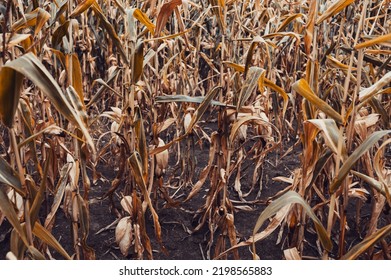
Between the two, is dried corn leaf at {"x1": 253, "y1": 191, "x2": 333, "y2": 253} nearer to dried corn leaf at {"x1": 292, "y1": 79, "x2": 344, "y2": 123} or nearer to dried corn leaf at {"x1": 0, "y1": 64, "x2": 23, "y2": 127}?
dried corn leaf at {"x1": 292, "y1": 79, "x2": 344, "y2": 123}

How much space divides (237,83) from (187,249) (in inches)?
29.3

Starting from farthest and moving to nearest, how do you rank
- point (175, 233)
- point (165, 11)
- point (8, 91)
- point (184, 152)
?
point (184, 152) < point (175, 233) < point (165, 11) < point (8, 91)

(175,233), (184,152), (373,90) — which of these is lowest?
(175,233)

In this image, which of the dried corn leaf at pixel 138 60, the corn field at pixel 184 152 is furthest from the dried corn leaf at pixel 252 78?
the dried corn leaf at pixel 138 60

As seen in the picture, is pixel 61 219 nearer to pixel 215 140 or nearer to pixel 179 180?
pixel 179 180

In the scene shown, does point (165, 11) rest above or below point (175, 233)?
above

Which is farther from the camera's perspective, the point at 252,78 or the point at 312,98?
the point at 252,78

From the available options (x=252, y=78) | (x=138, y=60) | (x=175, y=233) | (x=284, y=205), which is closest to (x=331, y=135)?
(x=284, y=205)

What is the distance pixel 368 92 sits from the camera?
3.88ft

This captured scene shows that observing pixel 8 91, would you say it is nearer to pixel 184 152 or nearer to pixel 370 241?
pixel 370 241

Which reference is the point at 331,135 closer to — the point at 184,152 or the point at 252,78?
the point at 252,78

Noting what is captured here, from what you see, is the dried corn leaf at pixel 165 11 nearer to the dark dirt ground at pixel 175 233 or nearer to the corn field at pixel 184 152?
the corn field at pixel 184 152

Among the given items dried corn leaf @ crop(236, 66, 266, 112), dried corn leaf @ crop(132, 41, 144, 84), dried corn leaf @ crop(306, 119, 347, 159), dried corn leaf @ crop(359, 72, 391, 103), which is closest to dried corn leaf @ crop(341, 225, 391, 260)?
dried corn leaf @ crop(306, 119, 347, 159)

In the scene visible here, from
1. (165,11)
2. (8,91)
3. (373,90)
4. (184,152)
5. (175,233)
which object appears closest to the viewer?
(8,91)
